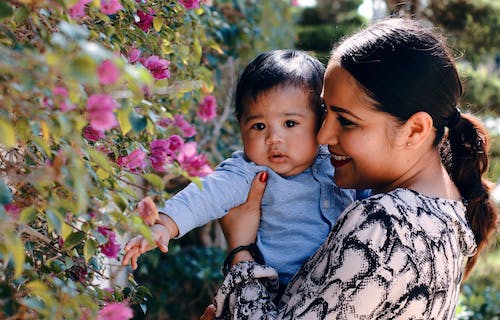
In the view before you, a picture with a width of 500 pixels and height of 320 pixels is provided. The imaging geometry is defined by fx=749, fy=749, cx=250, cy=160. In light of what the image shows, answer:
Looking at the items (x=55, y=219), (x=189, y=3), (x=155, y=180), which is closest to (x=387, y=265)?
(x=155, y=180)

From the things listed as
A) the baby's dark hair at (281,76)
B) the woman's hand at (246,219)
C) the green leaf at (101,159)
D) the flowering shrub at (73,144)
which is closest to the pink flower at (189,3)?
the flowering shrub at (73,144)

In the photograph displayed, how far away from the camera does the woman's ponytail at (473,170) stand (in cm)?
190

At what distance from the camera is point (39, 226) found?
5.25 feet

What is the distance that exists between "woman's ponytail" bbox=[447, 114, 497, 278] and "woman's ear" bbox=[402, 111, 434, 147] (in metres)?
0.16

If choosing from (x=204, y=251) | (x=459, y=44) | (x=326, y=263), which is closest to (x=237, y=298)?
(x=326, y=263)

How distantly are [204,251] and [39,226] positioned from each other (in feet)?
10.7

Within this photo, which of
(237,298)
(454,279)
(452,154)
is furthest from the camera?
(452,154)

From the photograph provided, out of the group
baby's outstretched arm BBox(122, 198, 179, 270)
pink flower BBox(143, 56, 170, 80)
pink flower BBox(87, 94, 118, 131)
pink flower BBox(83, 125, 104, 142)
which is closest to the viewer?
pink flower BBox(87, 94, 118, 131)

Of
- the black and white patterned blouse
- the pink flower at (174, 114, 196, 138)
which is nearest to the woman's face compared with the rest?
the black and white patterned blouse

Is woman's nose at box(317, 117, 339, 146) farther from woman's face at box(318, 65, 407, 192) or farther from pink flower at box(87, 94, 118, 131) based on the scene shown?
pink flower at box(87, 94, 118, 131)

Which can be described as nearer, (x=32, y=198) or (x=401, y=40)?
(x=32, y=198)

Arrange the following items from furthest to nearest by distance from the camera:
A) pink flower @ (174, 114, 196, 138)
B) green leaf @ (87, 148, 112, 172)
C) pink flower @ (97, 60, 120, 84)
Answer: pink flower @ (174, 114, 196, 138), green leaf @ (87, 148, 112, 172), pink flower @ (97, 60, 120, 84)

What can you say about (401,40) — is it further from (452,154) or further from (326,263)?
(326,263)

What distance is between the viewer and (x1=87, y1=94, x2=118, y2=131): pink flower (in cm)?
100
